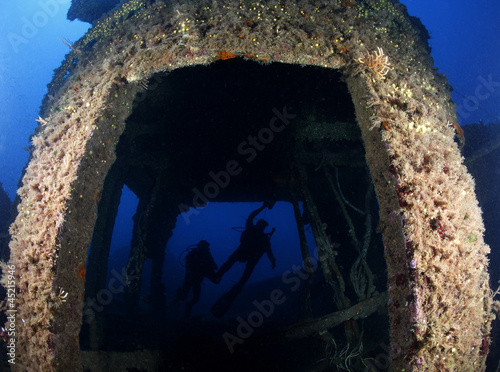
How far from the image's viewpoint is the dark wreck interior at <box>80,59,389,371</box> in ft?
11.1

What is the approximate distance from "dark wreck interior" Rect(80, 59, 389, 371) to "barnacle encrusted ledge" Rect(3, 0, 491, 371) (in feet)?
3.44

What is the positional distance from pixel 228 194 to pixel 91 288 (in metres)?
4.41

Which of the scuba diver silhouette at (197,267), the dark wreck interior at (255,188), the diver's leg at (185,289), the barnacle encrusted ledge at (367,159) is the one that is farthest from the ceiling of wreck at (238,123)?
the diver's leg at (185,289)

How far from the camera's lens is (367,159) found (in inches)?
88.7

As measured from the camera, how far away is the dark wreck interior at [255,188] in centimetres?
339

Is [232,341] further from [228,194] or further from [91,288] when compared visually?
[228,194]

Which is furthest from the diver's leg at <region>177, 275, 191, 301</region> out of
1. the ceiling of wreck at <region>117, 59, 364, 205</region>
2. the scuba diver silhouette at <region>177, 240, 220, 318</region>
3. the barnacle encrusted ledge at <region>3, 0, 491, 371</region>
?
the barnacle encrusted ledge at <region>3, 0, 491, 371</region>

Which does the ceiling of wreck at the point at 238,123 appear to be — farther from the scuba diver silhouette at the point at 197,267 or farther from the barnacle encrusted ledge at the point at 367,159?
the scuba diver silhouette at the point at 197,267

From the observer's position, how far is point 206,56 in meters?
2.46

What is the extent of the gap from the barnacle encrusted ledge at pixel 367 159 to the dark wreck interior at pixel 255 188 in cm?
105

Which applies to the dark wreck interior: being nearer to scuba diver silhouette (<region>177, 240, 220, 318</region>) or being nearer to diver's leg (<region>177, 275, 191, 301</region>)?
diver's leg (<region>177, 275, 191, 301</region>)

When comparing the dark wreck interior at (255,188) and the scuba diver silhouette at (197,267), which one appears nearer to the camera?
the dark wreck interior at (255,188)

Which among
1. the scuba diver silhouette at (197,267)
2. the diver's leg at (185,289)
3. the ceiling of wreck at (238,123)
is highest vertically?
the ceiling of wreck at (238,123)

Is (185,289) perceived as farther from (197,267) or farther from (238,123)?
(238,123)
